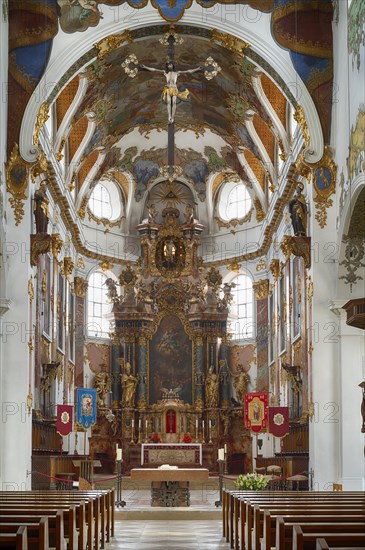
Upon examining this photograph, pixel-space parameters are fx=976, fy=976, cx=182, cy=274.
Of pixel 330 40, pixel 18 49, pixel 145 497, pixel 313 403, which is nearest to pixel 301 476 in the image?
pixel 313 403

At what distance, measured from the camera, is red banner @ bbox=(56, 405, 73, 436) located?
904 inches

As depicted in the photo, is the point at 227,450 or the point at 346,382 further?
the point at 227,450

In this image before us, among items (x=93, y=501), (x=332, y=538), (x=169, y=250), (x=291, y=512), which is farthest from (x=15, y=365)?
(x=332, y=538)

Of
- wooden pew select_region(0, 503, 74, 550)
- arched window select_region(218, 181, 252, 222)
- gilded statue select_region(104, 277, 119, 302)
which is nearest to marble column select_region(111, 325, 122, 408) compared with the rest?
gilded statue select_region(104, 277, 119, 302)

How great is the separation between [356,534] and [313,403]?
13.9 m

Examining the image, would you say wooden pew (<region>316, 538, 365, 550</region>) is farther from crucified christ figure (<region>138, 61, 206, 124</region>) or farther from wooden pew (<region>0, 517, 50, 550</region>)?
crucified christ figure (<region>138, 61, 206, 124</region>)

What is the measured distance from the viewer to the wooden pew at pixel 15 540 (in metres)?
6.48

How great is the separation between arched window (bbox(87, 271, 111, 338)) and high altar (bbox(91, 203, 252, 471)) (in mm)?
788

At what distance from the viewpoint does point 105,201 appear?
116 ft

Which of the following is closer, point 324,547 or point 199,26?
point 324,547

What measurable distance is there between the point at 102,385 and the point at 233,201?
812 centimetres

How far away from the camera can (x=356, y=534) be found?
265 inches

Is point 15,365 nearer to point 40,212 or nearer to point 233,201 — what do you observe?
point 40,212

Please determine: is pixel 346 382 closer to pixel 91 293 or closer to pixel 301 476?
pixel 301 476
